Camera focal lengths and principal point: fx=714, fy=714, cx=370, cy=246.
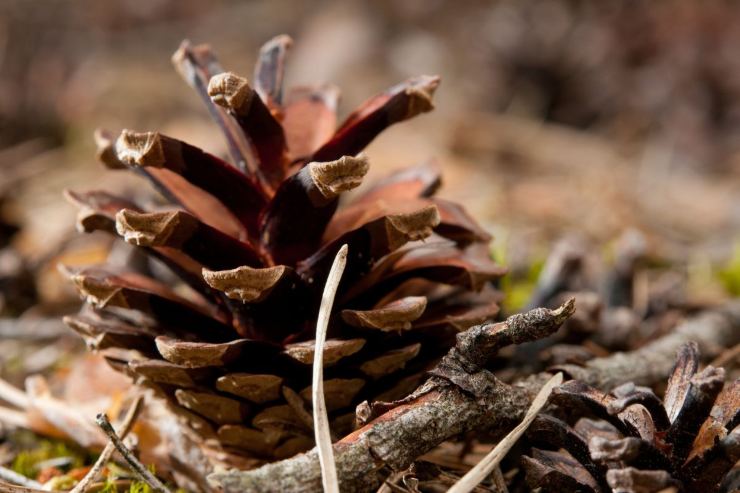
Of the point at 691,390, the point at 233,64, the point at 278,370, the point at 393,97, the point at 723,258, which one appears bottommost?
the point at 723,258

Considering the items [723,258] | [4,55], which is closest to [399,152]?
[723,258]

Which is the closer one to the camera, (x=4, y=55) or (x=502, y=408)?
(x=502, y=408)

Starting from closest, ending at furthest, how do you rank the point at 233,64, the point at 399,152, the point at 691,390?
the point at 691,390
the point at 399,152
the point at 233,64

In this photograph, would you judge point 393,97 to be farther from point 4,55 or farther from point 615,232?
point 4,55

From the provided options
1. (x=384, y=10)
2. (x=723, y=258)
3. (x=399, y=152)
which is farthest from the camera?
(x=384, y=10)

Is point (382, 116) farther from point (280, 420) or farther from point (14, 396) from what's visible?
point (14, 396)

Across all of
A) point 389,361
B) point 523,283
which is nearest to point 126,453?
point 389,361
